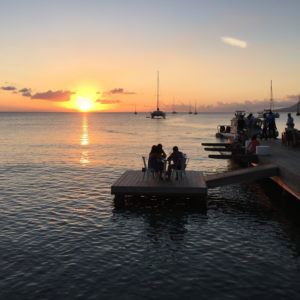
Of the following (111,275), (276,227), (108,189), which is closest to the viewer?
(111,275)

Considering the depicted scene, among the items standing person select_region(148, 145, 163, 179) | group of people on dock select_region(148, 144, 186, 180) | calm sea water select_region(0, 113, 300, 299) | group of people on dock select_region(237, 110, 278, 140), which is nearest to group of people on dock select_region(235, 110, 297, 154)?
group of people on dock select_region(237, 110, 278, 140)

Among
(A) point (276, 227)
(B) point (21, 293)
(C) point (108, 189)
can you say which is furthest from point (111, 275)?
(C) point (108, 189)

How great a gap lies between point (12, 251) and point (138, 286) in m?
5.08

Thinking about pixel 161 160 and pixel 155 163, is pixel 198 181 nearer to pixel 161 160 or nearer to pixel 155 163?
pixel 161 160

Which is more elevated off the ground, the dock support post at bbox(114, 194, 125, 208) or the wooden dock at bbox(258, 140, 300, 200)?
the wooden dock at bbox(258, 140, 300, 200)

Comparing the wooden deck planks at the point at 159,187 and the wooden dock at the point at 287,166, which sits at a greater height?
the wooden dock at the point at 287,166

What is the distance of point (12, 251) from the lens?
45.9ft

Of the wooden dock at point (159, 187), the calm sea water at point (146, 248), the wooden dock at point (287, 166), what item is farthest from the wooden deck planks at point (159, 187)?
the wooden dock at point (287, 166)

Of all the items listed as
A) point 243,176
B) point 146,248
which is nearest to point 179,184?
point 243,176

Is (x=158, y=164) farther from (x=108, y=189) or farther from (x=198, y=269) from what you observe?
(x=198, y=269)

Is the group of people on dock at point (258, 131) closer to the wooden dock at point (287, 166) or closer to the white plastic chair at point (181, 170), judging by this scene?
the wooden dock at point (287, 166)

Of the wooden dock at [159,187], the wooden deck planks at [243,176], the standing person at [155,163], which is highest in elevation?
the standing person at [155,163]

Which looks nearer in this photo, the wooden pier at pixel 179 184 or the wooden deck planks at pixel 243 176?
the wooden pier at pixel 179 184

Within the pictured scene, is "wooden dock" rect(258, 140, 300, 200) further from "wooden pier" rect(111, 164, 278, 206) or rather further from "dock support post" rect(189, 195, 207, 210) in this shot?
"dock support post" rect(189, 195, 207, 210)
